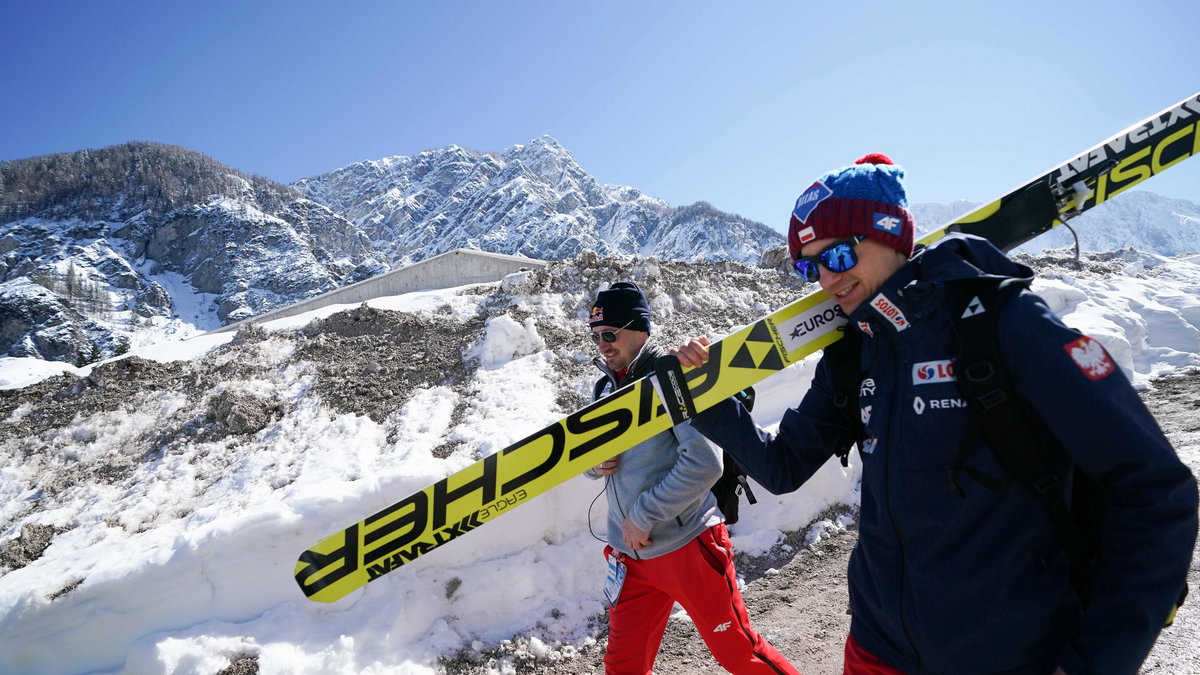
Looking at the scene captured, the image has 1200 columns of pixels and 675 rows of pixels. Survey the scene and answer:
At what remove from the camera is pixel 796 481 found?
7.00ft

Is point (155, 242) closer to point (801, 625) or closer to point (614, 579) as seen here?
point (614, 579)

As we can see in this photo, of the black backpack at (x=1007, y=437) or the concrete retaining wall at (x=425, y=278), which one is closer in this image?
the black backpack at (x=1007, y=437)

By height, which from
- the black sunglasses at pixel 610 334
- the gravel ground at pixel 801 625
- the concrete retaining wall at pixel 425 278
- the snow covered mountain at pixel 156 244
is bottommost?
the gravel ground at pixel 801 625

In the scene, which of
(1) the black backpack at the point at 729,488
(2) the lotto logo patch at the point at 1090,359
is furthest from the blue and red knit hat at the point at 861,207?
(1) the black backpack at the point at 729,488

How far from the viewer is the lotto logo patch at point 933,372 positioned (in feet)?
4.97

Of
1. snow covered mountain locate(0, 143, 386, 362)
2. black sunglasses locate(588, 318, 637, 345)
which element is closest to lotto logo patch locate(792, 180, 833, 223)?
black sunglasses locate(588, 318, 637, 345)

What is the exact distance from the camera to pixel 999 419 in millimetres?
1395

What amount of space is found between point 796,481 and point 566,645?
2981 millimetres

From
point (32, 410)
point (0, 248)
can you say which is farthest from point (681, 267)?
point (0, 248)

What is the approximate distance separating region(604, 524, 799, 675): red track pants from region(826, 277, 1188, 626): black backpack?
5.17 feet

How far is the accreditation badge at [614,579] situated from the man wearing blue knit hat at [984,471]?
4.34ft

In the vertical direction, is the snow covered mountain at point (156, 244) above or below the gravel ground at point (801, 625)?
above

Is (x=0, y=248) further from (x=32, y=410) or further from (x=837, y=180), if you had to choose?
(x=837, y=180)

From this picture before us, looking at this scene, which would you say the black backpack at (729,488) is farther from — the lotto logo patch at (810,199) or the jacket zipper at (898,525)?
the lotto logo patch at (810,199)
